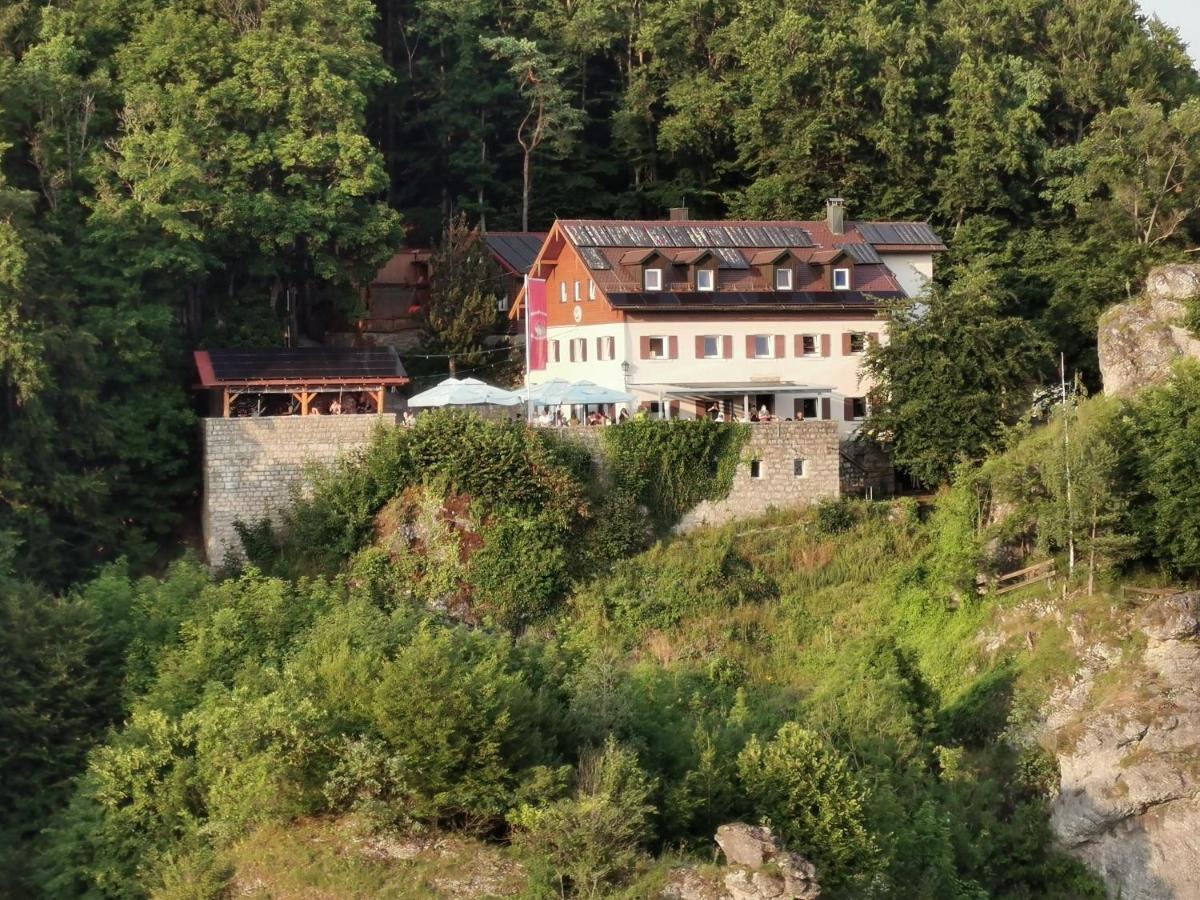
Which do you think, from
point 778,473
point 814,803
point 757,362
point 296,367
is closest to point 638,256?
point 757,362

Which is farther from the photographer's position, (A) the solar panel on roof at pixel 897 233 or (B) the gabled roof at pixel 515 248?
(B) the gabled roof at pixel 515 248

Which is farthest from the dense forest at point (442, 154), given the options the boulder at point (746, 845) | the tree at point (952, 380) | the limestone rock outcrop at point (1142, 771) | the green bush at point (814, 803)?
the boulder at point (746, 845)

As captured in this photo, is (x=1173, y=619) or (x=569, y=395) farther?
(x=569, y=395)

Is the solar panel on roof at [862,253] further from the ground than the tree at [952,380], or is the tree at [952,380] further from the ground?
the solar panel on roof at [862,253]

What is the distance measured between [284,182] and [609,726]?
72.8ft

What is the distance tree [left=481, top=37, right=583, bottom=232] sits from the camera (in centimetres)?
6362

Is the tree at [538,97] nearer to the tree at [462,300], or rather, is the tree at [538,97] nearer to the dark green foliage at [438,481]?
the tree at [462,300]

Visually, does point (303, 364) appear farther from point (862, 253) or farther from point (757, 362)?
point (862, 253)

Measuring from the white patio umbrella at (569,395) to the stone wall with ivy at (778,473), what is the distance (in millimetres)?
3619

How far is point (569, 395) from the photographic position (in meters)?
47.2

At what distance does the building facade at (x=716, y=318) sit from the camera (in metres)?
50.3

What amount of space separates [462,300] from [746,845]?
28983mm

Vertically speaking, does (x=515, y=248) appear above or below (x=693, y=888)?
above

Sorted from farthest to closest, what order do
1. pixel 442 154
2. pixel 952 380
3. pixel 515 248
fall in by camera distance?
1. pixel 442 154
2. pixel 515 248
3. pixel 952 380
